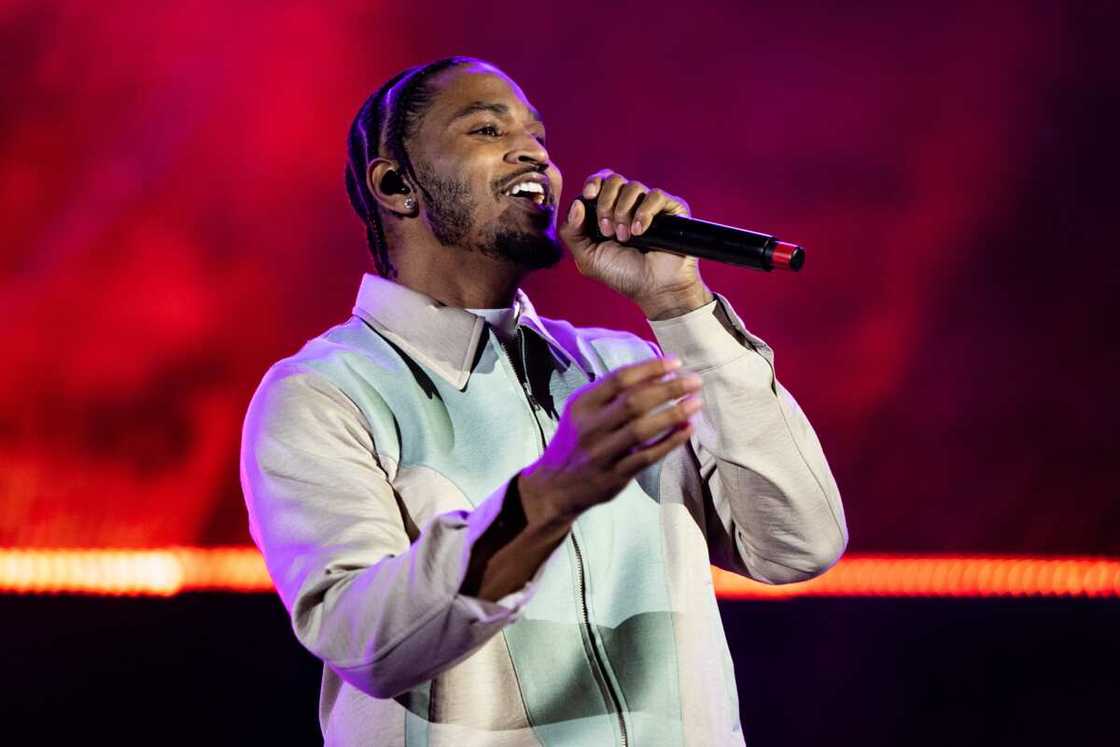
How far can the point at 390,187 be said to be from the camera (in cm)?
169

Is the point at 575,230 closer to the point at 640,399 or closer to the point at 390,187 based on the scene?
the point at 390,187

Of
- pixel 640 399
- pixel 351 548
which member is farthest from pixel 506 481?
pixel 640 399

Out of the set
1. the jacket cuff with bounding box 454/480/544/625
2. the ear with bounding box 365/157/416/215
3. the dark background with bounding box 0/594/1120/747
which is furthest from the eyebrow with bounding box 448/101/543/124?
the dark background with bounding box 0/594/1120/747

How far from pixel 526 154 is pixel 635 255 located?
216 mm

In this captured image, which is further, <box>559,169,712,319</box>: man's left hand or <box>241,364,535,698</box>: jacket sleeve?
<box>559,169,712,319</box>: man's left hand

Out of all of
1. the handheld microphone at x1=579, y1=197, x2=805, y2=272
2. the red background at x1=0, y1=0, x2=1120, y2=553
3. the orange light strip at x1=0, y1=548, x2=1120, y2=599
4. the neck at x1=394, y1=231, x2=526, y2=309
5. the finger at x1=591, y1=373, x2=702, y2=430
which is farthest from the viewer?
the red background at x1=0, y1=0, x2=1120, y2=553

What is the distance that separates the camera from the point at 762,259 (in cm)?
129

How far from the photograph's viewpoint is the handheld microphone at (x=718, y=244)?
128cm

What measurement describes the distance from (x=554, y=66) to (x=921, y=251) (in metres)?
0.87

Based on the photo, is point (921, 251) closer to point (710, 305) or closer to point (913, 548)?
point (913, 548)

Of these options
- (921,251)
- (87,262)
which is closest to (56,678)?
(87,262)

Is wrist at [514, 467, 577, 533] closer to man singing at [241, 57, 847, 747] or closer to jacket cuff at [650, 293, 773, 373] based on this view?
man singing at [241, 57, 847, 747]

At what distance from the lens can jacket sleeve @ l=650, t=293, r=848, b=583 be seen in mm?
1396

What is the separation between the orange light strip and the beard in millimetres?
1077
